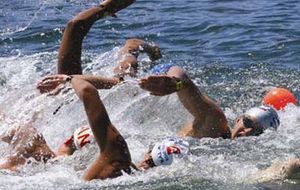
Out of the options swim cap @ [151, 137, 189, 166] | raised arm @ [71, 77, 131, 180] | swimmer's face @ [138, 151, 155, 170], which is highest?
raised arm @ [71, 77, 131, 180]

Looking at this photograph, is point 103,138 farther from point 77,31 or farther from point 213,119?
point 77,31

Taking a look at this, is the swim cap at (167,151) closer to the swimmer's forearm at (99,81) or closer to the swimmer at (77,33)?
the swimmer's forearm at (99,81)

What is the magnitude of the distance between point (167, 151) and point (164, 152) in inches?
1.3

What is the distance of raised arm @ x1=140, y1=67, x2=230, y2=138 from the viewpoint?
26.5 ft

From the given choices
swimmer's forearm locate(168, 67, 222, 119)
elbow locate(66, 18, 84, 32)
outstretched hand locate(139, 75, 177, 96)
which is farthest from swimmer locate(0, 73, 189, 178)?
elbow locate(66, 18, 84, 32)

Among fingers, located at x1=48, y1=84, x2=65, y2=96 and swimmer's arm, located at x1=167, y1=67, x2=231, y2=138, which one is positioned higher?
fingers, located at x1=48, y1=84, x2=65, y2=96

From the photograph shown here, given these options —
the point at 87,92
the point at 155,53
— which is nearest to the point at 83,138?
the point at 87,92

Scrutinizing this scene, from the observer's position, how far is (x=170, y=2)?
17719 millimetres

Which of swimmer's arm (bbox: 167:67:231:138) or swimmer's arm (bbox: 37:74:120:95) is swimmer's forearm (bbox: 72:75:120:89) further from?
swimmer's arm (bbox: 167:67:231:138)

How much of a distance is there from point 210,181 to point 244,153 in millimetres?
944

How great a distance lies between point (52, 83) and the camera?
8008mm

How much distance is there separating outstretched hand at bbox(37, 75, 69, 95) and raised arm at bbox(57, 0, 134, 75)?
102 cm

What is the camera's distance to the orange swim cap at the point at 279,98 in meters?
9.82

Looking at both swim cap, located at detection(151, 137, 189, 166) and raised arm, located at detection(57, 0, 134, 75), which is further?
raised arm, located at detection(57, 0, 134, 75)
